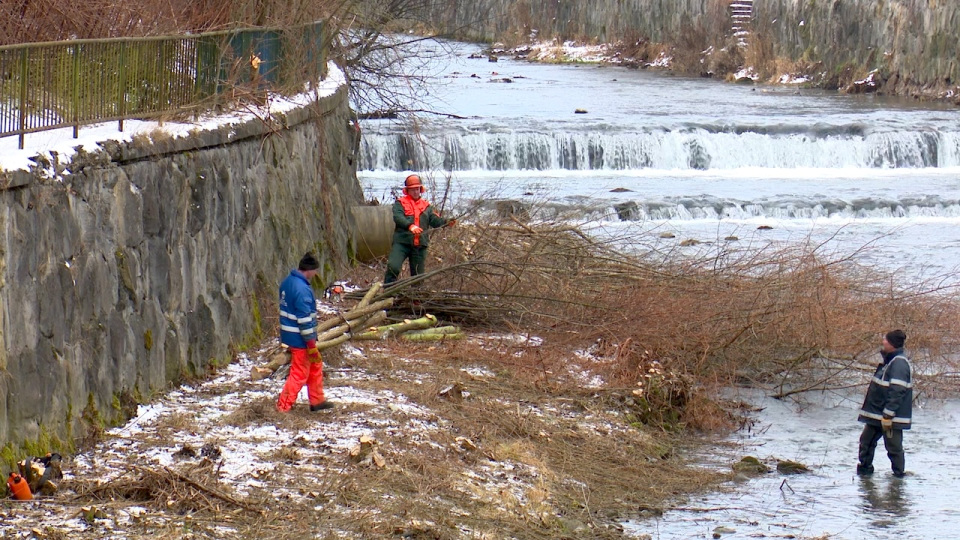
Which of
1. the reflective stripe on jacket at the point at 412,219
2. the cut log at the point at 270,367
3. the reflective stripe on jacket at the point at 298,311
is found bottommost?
the cut log at the point at 270,367

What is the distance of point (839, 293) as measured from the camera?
13.6 m

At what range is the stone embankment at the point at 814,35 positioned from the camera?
4228cm

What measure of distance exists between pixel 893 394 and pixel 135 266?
5.70m

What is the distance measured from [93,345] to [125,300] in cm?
56

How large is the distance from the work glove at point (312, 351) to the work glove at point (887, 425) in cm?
432

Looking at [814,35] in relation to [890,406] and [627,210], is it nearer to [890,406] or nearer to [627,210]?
[627,210]

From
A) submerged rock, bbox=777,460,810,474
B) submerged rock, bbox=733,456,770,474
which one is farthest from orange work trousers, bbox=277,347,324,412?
submerged rock, bbox=777,460,810,474

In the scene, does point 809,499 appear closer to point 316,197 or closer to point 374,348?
point 374,348

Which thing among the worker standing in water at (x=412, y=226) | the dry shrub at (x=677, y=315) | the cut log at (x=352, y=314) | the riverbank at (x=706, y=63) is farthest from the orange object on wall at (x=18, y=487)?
the riverbank at (x=706, y=63)

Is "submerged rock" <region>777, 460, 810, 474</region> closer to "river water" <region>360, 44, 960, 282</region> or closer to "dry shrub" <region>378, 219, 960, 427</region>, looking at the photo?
"dry shrub" <region>378, 219, 960, 427</region>

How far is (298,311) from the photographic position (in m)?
9.19

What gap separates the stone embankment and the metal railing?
21526 millimetres

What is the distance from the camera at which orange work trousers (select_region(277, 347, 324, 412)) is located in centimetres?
923

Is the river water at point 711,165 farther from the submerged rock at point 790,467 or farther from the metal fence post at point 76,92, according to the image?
the metal fence post at point 76,92
